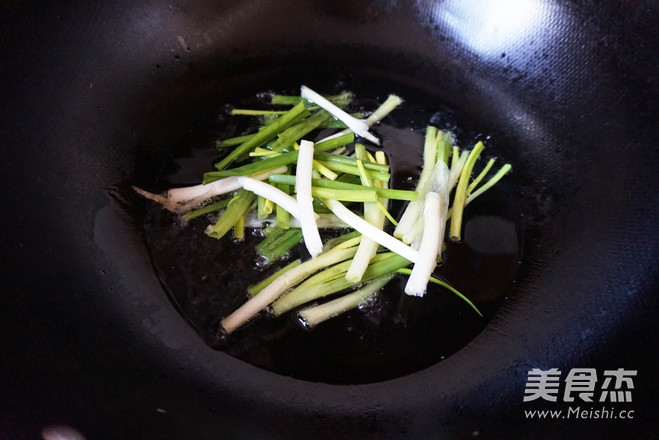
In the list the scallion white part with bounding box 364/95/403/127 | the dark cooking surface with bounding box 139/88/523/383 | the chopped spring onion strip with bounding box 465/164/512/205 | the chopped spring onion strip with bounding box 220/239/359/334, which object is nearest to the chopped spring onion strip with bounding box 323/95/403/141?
the scallion white part with bounding box 364/95/403/127

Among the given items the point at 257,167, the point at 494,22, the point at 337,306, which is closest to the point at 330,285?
the point at 337,306

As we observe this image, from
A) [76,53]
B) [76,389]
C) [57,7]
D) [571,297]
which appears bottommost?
[76,389]

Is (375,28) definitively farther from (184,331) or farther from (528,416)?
(528,416)

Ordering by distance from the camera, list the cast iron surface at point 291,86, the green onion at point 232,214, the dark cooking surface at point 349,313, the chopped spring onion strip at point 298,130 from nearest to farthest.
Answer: the cast iron surface at point 291,86
the dark cooking surface at point 349,313
the green onion at point 232,214
the chopped spring onion strip at point 298,130

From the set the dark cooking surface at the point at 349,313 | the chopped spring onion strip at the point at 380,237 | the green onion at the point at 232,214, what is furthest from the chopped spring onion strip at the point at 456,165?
the green onion at the point at 232,214

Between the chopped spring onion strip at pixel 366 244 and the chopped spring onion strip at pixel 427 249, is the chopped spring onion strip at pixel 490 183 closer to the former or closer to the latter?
the chopped spring onion strip at pixel 427 249

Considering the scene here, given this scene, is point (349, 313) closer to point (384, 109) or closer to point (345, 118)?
point (345, 118)

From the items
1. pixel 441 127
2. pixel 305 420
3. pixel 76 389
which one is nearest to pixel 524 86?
pixel 441 127
